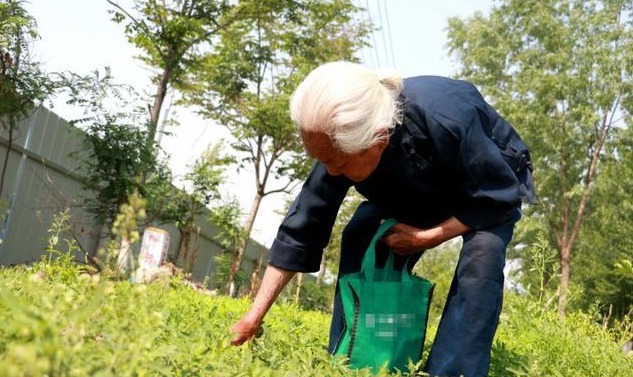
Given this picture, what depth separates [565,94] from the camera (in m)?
23.9

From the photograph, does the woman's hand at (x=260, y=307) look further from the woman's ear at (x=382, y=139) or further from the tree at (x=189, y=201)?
the tree at (x=189, y=201)

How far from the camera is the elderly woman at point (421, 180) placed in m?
2.64

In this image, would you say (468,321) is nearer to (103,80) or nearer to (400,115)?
(400,115)

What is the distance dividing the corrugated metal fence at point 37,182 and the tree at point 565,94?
14617 mm

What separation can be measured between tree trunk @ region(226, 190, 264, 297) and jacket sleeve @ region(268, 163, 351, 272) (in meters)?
13.2

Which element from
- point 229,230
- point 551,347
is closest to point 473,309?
point 551,347

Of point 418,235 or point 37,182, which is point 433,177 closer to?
point 418,235

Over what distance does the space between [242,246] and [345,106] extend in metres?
16.1

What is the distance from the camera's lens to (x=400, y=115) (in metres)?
2.83

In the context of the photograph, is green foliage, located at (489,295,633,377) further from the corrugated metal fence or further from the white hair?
the corrugated metal fence

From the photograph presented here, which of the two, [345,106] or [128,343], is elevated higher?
[345,106]

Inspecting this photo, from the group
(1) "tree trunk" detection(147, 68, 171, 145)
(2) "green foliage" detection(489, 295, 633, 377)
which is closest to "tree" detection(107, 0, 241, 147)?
(1) "tree trunk" detection(147, 68, 171, 145)

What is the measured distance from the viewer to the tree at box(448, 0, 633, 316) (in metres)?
23.5

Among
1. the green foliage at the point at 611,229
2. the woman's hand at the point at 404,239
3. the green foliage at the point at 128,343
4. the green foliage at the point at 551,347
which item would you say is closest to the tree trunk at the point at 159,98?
the green foliage at the point at 551,347
